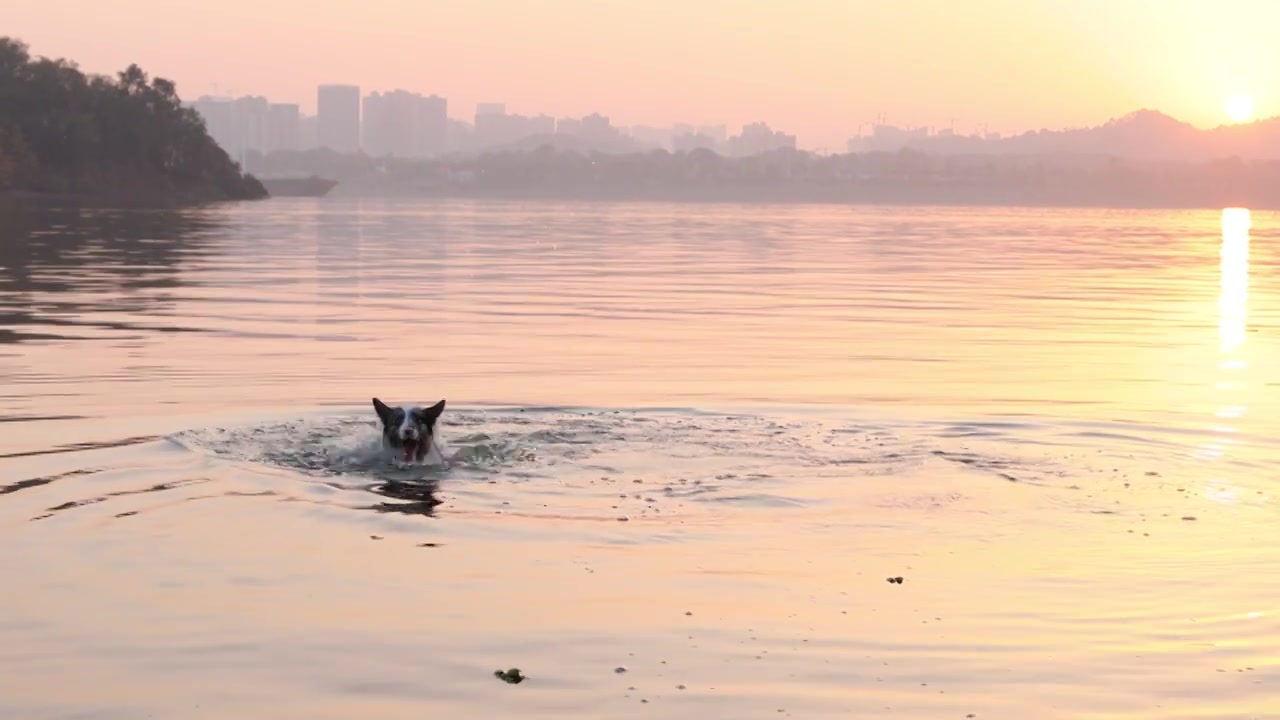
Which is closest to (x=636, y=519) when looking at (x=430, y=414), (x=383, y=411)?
(x=430, y=414)

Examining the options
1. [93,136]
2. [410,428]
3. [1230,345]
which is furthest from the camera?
[93,136]

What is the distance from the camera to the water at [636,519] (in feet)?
30.9

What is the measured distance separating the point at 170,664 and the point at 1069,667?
207 inches

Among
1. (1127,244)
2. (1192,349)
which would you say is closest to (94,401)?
(1192,349)

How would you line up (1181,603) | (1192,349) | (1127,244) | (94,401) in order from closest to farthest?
(1181,603), (94,401), (1192,349), (1127,244)

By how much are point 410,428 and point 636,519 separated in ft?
12.3

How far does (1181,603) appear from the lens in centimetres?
1125

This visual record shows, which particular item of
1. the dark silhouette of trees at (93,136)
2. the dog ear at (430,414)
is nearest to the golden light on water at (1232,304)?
the dog ear at (430,414)

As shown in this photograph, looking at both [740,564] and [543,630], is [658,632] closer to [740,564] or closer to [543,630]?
[543,630]

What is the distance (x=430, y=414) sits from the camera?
17406mm

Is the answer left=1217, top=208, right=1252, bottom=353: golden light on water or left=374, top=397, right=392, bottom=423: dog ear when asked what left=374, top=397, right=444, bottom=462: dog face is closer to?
left=374, top=397, right=392, bottom=423: dog ear

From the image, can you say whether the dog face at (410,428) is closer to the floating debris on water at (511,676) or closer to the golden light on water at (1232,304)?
the floating debris on water at (511,676)

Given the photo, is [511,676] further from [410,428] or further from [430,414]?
[430,414]

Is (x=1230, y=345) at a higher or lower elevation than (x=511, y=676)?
higher
